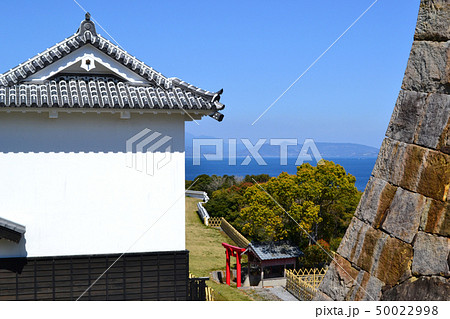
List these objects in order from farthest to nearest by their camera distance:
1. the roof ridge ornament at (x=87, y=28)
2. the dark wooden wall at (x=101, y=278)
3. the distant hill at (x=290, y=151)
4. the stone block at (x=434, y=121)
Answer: the distant hill at (x=290, y=151)
the roof ridge ornament at (x=87, y=28)
the dark wooden wall at (x=101, y=278)
the stone block at (x=434, y=121)

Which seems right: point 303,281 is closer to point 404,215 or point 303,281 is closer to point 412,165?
point 404,215

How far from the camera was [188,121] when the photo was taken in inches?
216

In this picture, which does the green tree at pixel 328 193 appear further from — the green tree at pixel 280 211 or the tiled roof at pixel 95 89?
the tiled roof at pixel 95 89

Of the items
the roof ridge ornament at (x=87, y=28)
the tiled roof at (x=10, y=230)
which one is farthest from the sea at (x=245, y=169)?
the tiled roof at (x=10, y=230)

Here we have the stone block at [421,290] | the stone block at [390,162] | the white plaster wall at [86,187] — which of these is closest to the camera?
the stone block at [421,290]

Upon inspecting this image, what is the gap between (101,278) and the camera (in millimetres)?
5297

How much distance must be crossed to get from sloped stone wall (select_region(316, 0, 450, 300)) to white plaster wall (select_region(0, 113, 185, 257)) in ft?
8.49

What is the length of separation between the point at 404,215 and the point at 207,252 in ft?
45.1

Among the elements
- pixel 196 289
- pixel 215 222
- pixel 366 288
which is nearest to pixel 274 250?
pixel 215 222

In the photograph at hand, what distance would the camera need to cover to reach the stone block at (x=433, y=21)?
3.00 m

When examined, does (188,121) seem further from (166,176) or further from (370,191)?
(370,191)

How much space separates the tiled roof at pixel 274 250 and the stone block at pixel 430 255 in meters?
10.7

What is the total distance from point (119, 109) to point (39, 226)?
5.45ft
